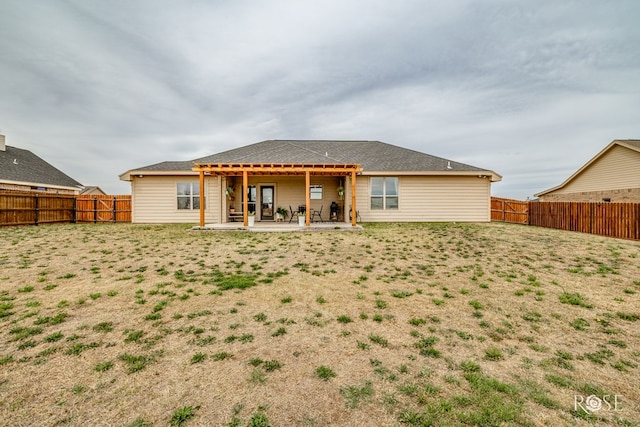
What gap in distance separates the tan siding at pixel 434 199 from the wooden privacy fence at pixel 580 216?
2.83 metres

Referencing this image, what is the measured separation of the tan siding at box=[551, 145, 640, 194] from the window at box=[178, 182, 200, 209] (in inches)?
950

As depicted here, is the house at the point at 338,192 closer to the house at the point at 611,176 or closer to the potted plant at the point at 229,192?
the potted plant at the point at 229,192

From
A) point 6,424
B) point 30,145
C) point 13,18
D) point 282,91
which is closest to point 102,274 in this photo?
point 6,424

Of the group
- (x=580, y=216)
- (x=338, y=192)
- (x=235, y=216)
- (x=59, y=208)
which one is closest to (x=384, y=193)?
(x=338, y=192)

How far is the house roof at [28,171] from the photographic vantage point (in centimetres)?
1989

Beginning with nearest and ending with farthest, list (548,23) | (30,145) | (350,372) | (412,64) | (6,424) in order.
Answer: (6,424)
(350,372)
(548,23)
(412,64)
(30,145)

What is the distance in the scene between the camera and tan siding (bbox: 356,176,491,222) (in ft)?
50.2

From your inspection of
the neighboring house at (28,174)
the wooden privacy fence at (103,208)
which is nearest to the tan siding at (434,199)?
the wooden privacy fence at (103,208)

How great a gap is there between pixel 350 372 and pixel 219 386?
1.26m

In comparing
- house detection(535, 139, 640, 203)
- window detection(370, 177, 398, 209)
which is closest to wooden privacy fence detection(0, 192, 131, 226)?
window detection(370, 177, 398, 209)

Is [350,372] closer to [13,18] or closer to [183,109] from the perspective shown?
[13,18]

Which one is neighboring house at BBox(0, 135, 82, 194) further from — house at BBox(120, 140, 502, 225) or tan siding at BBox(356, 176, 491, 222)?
tan siding at BBox(356, 176, 491, 222)

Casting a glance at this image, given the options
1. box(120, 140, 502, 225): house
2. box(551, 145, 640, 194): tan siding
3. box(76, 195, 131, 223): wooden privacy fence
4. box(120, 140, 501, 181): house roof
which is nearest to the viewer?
box(120, 140, 501, 181): house roof

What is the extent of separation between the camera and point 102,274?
602 centimetres
